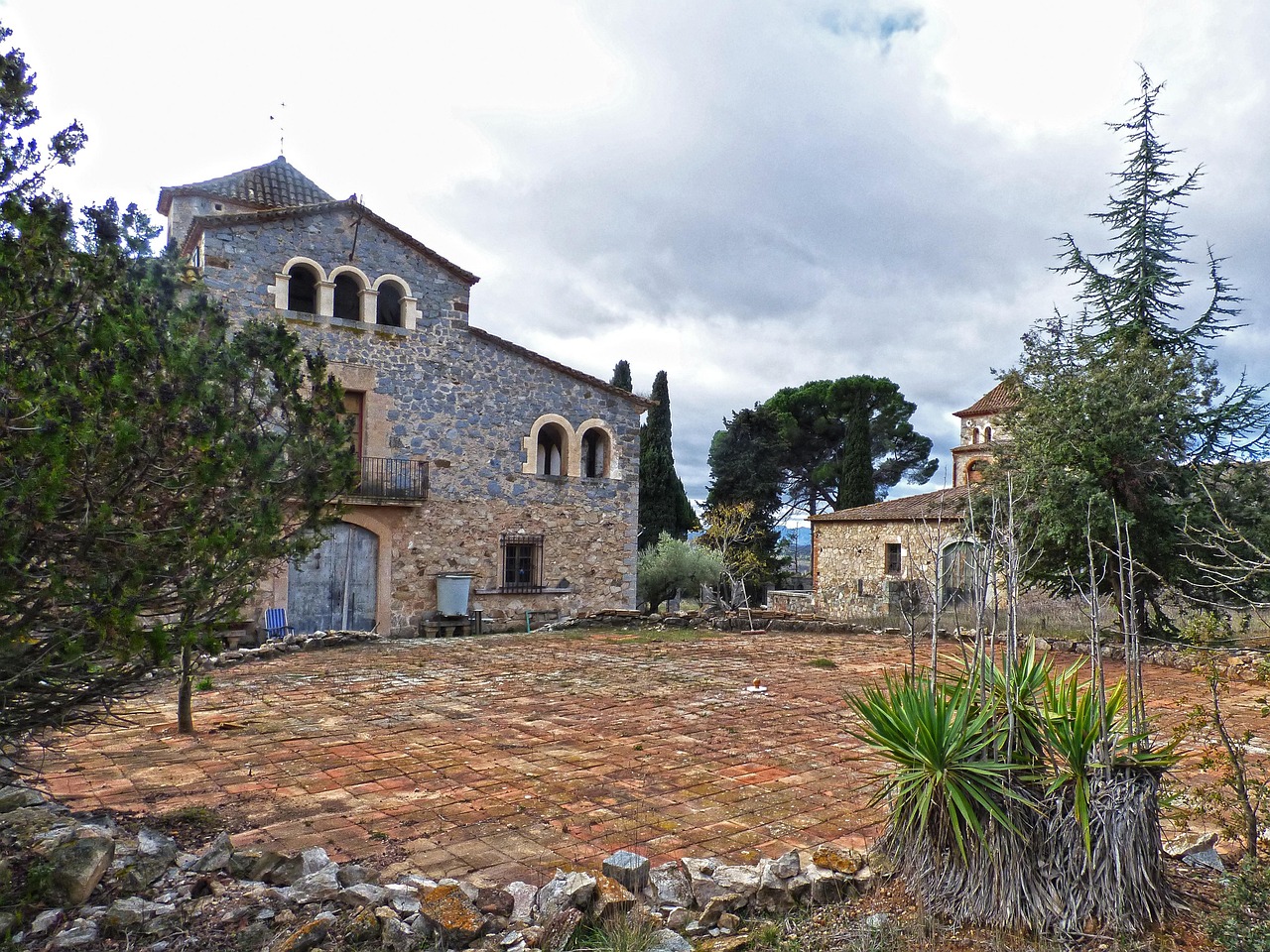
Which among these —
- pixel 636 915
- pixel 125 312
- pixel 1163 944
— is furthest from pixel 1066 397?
pixel 125 312

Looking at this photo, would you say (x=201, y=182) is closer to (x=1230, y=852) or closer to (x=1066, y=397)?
(x=1066, y=397)

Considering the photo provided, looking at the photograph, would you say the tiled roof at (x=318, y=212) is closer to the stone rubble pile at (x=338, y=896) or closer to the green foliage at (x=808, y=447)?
the stone rubble pile at (x=338, y=896)

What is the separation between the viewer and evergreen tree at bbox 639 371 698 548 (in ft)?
91.6

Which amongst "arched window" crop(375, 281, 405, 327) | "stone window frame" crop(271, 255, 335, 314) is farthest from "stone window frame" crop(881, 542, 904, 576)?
"stone window frame" crop(271, 255, 335, 314)

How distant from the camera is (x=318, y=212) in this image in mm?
14703

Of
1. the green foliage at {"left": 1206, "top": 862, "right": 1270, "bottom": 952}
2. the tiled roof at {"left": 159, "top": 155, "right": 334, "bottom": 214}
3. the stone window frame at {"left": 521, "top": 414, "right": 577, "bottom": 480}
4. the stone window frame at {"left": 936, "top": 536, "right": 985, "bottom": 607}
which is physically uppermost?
the tiled roof at {"left": 159, "top": 155, "right": 334, "bottom": 214}

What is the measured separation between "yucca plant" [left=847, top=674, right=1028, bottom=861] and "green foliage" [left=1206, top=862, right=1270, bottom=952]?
2.62ft

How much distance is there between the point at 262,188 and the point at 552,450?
8535 mm

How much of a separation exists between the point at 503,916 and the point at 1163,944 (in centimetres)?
266

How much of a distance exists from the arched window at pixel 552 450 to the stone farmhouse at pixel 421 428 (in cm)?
3

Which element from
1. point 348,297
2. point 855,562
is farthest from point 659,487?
point 348,297

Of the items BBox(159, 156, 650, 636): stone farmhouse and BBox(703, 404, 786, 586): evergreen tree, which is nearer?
BBox(159, 156, 650, 636): stone farmhouse

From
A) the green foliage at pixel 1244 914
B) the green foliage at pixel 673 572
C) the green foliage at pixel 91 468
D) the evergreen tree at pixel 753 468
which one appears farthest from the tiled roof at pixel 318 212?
the evergreen tree at pixel 753 468

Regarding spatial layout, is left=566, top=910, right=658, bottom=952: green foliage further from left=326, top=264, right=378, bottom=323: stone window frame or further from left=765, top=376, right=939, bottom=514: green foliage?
left=765, top=376, right=939, bottom=514: green foliage
